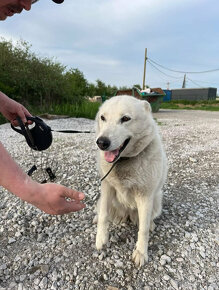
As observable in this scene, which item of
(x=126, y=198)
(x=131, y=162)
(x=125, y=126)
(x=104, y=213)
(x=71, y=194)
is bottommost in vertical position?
(x=104, y=213)

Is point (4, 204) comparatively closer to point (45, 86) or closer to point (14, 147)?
point (14, 147)

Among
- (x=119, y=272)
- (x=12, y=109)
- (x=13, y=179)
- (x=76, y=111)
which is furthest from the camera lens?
(x=76, y=111)

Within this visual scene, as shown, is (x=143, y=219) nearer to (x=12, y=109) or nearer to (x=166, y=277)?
(x=166, y=277)

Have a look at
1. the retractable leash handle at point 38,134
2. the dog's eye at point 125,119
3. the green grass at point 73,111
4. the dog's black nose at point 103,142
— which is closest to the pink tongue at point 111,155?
the dog's black nose at point 103,142

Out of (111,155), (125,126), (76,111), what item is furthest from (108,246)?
(76,111)

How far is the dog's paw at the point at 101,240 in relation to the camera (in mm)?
1677

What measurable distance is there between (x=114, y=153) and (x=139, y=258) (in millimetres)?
812

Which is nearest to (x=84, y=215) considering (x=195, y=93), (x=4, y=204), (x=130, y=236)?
(x=130, y=236)

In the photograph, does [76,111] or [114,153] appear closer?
[114,153]

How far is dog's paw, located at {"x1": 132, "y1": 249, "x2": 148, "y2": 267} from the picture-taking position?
1.53 m

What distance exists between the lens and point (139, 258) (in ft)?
5.06

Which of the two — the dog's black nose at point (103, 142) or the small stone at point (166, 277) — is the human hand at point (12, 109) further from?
the small stone at point (166, 277)

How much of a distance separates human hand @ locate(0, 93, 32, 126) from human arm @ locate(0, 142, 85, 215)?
1.22 metres

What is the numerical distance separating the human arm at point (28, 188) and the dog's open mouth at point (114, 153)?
699 millimetres
